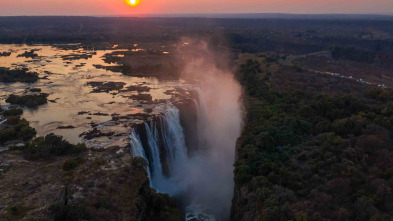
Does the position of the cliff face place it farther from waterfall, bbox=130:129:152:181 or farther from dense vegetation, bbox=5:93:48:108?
dense vegetation, bbox=5:93:48:108

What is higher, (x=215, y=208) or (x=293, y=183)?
(x=293, y=183)

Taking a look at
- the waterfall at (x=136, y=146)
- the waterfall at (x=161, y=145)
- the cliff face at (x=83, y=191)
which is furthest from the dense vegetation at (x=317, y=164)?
the waterfall at (x=136, y=146)

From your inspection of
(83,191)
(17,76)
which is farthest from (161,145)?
(17,76)

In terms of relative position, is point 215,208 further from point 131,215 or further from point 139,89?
point 139,89

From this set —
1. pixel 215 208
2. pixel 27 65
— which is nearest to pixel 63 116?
pixel 215 208

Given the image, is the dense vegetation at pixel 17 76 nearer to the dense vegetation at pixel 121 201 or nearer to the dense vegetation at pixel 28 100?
the dense vegetation at pixel 28 100

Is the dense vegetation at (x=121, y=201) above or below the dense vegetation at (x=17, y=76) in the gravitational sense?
below

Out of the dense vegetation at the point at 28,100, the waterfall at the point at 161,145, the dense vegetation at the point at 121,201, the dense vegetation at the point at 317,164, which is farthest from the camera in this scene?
the dense vegetation at the point at 28,100
